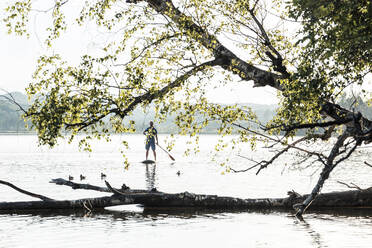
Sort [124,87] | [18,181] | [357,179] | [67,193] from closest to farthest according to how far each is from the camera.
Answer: [124,87], [67,193], [18,181], [357,179]

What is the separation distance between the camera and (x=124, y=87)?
14.1 m

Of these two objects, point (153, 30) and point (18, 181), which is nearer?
point (153, 30)

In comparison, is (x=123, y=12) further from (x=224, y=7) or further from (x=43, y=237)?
(x=43, y=237)

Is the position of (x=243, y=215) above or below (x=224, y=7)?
below

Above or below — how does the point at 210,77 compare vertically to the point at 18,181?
above

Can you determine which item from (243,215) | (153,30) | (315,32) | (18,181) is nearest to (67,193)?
(18,181)

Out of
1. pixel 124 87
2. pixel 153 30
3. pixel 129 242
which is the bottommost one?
pixel 129 242

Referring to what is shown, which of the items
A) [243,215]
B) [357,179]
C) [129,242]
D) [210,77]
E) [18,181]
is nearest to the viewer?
[129,242]

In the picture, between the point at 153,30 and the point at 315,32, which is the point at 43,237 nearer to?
the point at 153,30

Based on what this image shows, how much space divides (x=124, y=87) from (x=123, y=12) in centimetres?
219

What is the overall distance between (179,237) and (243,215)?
4.02m

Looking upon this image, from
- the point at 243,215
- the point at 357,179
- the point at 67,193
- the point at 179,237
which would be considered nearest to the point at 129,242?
the point at 179,237

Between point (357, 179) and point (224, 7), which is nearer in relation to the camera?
point (224, 7)

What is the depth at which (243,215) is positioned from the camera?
659 inches
